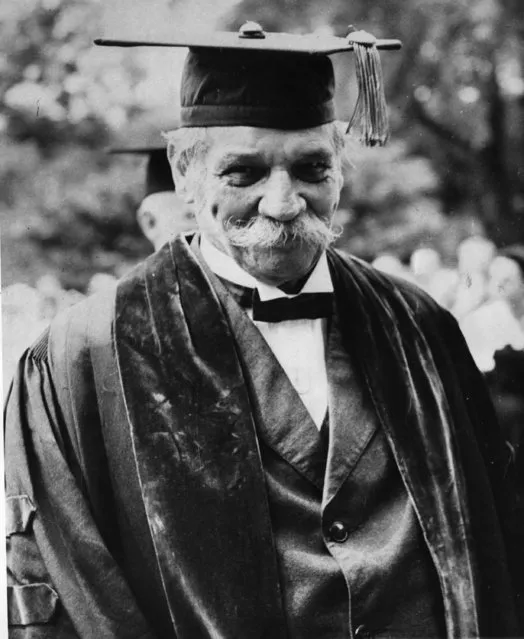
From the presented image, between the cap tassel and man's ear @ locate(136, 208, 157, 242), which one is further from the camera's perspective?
man's ear @ locate(136, 208, 157, 242)

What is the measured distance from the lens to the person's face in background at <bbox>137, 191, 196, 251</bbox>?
2234 millimetres

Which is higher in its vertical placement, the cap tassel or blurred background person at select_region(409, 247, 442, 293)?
the cap tassel

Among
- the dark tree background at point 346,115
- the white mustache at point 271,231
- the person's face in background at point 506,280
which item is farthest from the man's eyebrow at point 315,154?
the person's face in background at point 506,280

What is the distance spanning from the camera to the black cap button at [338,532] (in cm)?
199

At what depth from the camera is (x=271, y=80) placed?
6.64 ft

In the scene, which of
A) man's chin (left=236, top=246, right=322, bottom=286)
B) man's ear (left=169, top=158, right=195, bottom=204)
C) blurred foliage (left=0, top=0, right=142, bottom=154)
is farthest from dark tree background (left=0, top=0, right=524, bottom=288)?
man's chin (left=236, top=246, right=322, bottom=286)

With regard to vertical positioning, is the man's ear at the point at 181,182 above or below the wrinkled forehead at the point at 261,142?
below

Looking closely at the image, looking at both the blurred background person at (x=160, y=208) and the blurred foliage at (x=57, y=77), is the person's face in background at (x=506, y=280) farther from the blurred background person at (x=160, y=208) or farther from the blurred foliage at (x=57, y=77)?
the blurred foliage at (x=57, y=77)

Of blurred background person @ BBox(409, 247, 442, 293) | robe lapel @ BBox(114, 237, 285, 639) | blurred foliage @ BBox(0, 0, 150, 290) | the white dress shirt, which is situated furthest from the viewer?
blurred background person @ BBox(409, 247, 442, 293)

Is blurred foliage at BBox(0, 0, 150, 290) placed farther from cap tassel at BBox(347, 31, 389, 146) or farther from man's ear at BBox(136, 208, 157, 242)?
cap tassel at BBox(347, 31, 389, 146)

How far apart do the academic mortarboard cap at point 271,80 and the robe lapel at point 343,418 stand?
0.48 metres

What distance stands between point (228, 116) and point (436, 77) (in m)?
0.64

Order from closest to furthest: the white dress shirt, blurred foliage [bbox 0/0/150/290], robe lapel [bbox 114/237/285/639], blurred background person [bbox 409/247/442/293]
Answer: robe lapel [bbox 114/237/285/639] → the white dress shirt → blurred foliage [bbox 0/0/150/290] → blurred background person [bbox 409/247/442/293]

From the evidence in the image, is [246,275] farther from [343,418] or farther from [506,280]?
[506,280]
